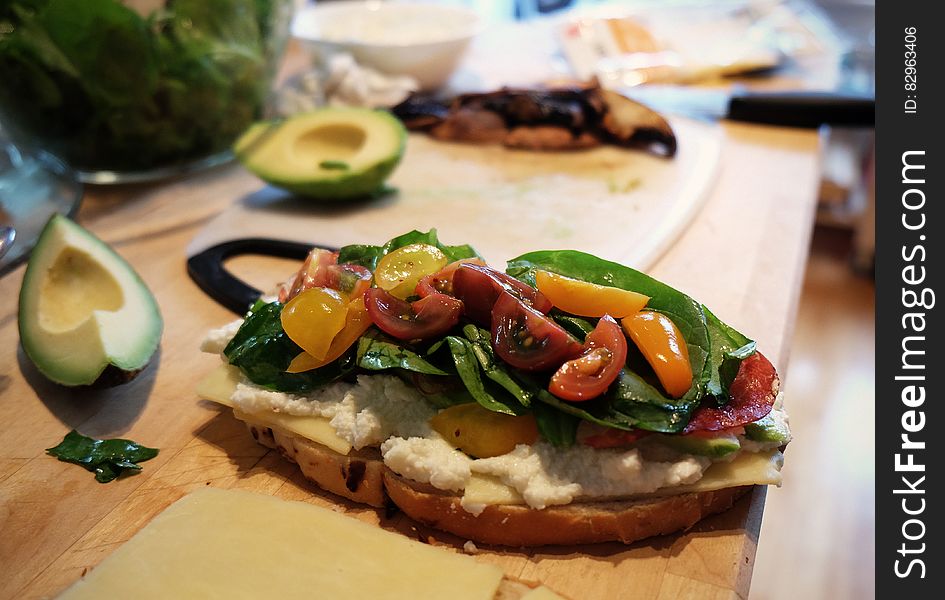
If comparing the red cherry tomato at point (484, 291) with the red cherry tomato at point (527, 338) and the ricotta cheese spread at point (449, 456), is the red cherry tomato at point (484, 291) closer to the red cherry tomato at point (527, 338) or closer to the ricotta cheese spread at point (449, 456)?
the red cherry tomato at point (527, 338)

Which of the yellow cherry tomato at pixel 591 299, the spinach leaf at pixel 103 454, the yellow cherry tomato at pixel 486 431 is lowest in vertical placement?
the spinach leaf at pixel 103 454

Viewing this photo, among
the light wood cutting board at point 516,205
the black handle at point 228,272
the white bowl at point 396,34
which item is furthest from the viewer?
the white bowl at point 396,34

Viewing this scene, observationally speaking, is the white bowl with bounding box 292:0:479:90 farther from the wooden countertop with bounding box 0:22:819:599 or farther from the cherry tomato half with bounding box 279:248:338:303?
the cherry tomato half with bounding box 279:248:338:303

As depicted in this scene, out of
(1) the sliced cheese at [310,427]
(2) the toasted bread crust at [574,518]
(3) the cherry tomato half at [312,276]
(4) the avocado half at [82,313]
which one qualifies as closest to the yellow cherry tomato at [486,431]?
(2) the toasted bread crust at [574,518]

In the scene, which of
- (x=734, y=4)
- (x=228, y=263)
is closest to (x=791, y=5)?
(x=734, y=4)

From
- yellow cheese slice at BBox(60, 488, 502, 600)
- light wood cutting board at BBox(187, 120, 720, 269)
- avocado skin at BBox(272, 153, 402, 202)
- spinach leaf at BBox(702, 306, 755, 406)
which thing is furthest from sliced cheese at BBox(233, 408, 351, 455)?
avocado skin at BBox(272, 153, 402, 202)

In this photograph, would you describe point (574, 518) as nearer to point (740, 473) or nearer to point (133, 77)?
point (740, 473)

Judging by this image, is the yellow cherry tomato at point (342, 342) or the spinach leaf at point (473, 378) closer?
the spinach leaf at point (473, 378)

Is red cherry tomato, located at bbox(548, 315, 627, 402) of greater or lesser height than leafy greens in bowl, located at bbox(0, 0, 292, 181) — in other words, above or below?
below
